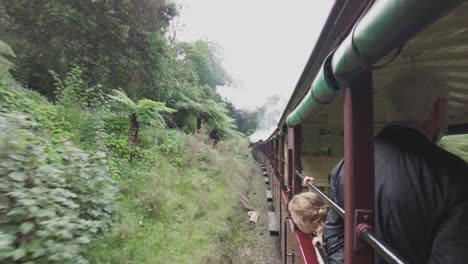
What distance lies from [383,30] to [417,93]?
625mm

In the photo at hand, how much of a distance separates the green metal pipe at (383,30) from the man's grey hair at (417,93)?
0.33m

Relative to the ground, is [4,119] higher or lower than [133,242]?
higher

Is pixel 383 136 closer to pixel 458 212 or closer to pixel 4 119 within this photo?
pixel 458 212

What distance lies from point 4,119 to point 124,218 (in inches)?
99.5

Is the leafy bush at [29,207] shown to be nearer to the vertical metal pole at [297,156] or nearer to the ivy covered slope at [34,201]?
the ivy covered slope at [34,201]

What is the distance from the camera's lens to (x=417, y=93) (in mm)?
1116

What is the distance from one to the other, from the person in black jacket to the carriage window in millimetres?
2289

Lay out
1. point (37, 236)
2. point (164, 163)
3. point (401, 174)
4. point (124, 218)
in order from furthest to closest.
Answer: point (164, 163) → point (124, 218) → point (37, 236) → point (401, 174)

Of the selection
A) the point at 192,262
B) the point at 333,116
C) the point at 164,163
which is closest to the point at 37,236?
the point at 192,262

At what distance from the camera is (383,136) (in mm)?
1201

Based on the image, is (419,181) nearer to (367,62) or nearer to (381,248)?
(381,248)

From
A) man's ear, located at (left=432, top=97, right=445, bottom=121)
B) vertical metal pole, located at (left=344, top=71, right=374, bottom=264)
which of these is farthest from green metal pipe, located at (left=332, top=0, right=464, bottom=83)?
man's ear, located at (left=432, top=97, right=445, bottom=121)

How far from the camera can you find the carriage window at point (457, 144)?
2961 millimetres

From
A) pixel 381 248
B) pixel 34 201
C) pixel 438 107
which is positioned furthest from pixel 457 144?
pixel 34 201
